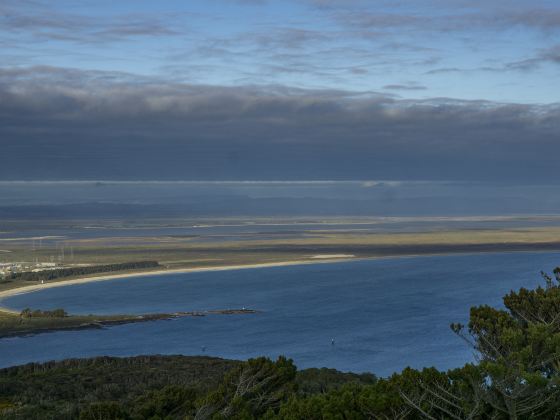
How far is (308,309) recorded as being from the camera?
296 feet

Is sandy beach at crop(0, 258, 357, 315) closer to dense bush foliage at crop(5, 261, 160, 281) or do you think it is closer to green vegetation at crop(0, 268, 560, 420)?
dense bush foliage at crop(5, 261, 160, 281)

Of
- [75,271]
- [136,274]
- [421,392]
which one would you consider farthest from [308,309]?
[421,392]

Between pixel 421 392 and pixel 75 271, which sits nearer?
pixel 421 392

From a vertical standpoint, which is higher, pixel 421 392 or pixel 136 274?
pixel 421 392

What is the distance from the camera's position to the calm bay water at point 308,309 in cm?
6450

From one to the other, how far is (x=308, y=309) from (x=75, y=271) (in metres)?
55.2

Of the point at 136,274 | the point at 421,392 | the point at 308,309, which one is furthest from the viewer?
the point at 136,274

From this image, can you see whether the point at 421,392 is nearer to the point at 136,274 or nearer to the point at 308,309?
the point at 308,309

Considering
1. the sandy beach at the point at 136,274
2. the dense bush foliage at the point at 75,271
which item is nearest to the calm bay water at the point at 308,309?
the sandy beach at the point at 136,274

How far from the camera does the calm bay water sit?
64.5m

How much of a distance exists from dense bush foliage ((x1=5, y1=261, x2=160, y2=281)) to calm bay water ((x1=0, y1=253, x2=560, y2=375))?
11349 millimetres

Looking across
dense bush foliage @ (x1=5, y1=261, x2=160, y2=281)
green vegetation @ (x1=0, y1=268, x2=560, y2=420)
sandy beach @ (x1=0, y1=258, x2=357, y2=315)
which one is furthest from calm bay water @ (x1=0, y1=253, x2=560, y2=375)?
green vegetation @ (x1=0, y1=268, x2=560, y2=420)

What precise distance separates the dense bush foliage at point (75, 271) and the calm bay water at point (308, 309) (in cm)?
1135

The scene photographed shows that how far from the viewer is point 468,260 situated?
467 ft
